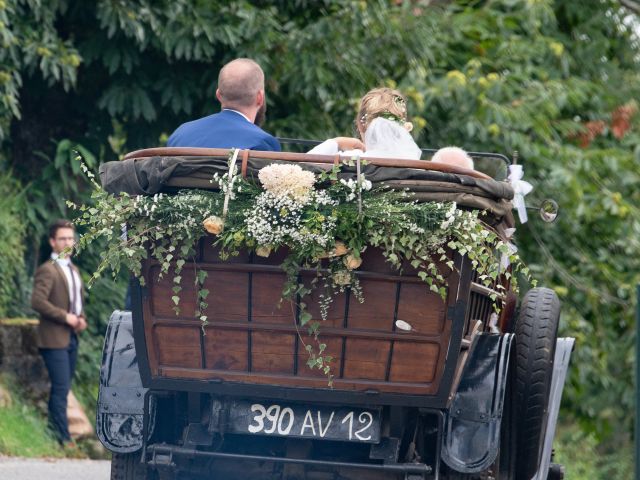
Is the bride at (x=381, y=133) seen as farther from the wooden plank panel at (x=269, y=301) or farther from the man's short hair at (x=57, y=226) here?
the man's short hair at (x=57, y=226)

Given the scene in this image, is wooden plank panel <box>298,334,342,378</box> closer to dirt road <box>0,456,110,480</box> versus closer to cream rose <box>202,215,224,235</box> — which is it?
cream rose <box>202,215,224,235</box>

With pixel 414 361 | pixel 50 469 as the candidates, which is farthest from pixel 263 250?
pixel 50 469

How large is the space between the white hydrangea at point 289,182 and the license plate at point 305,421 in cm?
95

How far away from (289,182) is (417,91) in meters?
7.55

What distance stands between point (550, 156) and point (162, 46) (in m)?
4.25

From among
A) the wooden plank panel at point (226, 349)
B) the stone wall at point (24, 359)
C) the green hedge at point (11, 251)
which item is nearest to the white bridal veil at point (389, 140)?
the wooden plank panel at point (226, 349)

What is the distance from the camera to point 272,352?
5.21 metres

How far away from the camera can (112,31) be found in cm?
1054

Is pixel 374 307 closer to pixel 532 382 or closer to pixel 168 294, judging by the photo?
pixel 168 294

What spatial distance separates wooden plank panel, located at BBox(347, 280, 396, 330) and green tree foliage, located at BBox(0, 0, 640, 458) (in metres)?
5.68

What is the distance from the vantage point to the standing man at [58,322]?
10594mm

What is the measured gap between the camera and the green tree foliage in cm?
1088

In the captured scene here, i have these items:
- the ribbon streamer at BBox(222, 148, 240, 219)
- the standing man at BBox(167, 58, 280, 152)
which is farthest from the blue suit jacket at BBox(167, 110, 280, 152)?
the ribbon streamer at BBox(222, 148, 240, 219)

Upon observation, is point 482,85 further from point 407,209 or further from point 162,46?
point 407,209
